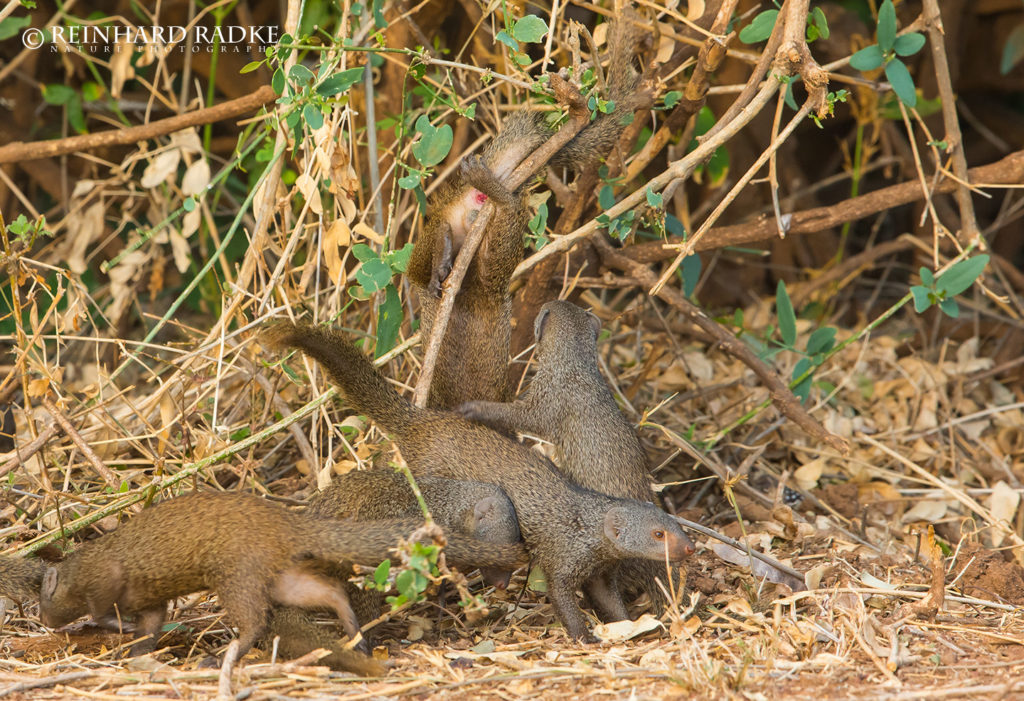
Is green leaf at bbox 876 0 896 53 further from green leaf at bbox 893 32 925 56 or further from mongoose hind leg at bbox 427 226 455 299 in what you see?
mongoose hind leg at bbox 427 226 455 299

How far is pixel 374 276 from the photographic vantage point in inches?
96.0

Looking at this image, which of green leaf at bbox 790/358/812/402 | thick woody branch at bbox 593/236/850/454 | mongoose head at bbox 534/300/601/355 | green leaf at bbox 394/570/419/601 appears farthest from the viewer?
green leaf at bbox 790/358/812/402

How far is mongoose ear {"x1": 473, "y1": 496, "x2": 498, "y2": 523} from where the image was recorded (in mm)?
2289

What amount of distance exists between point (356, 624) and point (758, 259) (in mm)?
3230

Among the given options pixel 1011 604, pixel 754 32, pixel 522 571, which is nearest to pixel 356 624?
pixel 522 571

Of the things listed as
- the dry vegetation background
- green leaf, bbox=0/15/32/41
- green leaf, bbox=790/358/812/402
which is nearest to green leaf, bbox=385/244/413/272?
the dry vegetation background

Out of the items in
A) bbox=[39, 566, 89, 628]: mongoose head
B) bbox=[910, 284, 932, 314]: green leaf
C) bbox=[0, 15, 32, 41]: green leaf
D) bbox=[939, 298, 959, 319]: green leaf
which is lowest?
bbox=[39, 566, 89, 628]: mongoose head

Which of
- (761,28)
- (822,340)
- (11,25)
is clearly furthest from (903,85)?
(11,25)

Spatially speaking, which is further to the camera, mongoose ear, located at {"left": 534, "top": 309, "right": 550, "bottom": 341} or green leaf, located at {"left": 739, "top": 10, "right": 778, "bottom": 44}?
mongoose ear, located at {"left": 534, "top": 309, "right": 550, "bottom": 341}

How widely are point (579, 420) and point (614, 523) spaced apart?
39 centimetres

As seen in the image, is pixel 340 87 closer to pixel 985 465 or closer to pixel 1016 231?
pixel 985 465

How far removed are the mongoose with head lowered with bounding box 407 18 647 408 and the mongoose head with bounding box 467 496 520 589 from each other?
1.64ft

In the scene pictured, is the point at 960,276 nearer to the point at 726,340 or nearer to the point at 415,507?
the point at 726,340

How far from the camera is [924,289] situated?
265 cm
